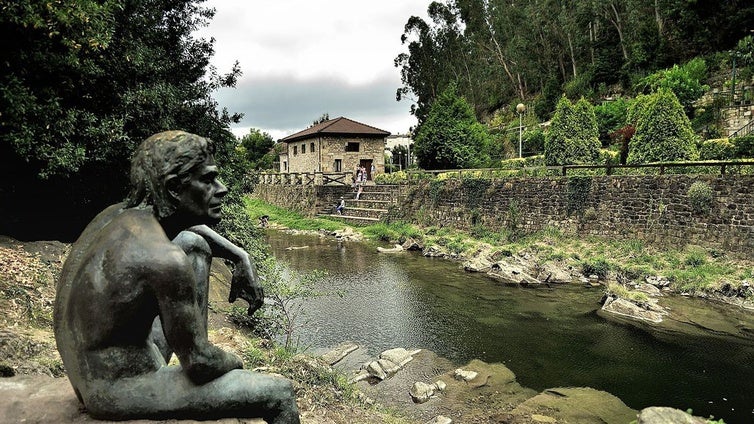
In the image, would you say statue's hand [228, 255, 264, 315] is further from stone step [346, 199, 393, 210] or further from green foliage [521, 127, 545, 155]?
green foliage [521, 127, 545, 155]

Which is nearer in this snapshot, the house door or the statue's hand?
the statue's hand

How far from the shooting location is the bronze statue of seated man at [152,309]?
2.05 metres

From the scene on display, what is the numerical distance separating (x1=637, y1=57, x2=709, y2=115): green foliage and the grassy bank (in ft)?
40.9

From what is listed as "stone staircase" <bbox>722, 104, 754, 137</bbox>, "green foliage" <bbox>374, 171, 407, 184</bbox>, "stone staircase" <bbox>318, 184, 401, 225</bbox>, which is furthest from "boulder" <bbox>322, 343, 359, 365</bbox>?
"stone staircase" <bbox>722, 104, 754, 137</bbox>

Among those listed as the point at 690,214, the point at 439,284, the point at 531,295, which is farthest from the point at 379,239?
the point at 690,214

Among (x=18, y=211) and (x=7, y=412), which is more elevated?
(x=18, y=211)

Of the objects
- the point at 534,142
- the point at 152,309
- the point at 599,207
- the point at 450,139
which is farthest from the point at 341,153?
the point at 152,309

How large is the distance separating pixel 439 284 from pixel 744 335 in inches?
294

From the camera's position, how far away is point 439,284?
48.1 ft

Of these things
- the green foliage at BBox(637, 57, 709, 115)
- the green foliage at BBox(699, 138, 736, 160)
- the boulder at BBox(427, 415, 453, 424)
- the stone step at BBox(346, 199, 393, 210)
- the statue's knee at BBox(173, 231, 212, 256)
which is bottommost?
the boulder at BBox(427, 415, 453, 424)

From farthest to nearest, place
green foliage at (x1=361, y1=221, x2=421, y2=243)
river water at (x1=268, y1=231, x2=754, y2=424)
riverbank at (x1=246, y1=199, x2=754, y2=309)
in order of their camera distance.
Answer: green foliage at (x1=361, y1=221, x2=421, y2=243), riverbank at (x1=246, y1=199, x2=754, y2=309), river water at (x1=268, y1=231, x2=754, y2=424)

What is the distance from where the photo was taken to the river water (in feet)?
25.2

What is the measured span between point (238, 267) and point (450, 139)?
84.7ft

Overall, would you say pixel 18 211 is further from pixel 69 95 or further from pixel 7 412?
pixel 7 412
